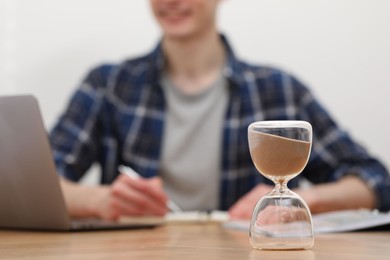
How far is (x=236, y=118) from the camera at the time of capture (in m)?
1.84

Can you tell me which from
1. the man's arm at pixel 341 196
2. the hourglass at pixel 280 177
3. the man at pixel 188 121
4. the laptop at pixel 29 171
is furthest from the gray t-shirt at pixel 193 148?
the hourglass at pixel 280 177

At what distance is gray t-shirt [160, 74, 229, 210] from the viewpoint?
1.80m

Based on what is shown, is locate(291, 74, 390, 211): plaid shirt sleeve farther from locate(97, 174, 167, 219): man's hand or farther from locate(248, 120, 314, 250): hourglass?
locate(248, 120, 314, 250): hourglass

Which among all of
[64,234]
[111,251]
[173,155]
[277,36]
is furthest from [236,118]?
[111,251]

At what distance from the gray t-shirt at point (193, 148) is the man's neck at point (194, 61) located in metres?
0.05

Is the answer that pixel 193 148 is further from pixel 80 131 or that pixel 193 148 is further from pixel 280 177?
pixel 280 177

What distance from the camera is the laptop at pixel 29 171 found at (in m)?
0.91

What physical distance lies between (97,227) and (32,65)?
4.58 ft

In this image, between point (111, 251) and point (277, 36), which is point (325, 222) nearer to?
point (111, 251)

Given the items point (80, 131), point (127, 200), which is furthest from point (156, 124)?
point (127, 200)

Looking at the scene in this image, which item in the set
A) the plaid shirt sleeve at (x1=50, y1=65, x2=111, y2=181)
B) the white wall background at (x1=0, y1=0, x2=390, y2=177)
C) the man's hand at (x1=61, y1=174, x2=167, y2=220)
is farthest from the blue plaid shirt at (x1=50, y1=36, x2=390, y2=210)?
the white wall background at (x1=0, y1=0, x2=390, y2=177)

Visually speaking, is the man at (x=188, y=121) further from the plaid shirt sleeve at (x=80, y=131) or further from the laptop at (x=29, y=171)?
the laptop at (x=29, y=171)

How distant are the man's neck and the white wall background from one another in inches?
14.4

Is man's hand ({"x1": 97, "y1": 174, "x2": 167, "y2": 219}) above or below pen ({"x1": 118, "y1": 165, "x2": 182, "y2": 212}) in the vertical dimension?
above
